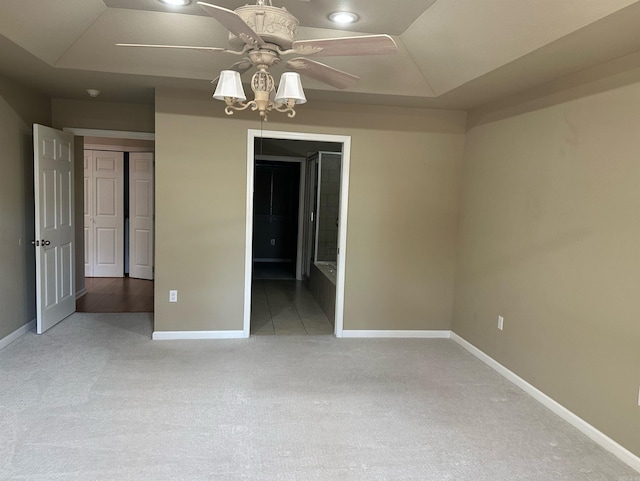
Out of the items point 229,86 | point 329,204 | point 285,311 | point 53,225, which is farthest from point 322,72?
point 329,204

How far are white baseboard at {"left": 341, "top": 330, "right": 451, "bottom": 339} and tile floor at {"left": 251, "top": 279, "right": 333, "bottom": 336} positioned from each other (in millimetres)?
262

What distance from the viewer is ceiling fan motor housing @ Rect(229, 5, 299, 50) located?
1.97 metres

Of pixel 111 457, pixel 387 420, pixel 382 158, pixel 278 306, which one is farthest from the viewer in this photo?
pixel 278 306

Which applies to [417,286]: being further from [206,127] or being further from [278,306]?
[206,127]

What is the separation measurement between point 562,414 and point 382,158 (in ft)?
8.57

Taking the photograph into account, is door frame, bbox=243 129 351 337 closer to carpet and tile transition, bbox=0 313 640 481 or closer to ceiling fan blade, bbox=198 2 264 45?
carpet and tile transition, bbox=0 313 640 481

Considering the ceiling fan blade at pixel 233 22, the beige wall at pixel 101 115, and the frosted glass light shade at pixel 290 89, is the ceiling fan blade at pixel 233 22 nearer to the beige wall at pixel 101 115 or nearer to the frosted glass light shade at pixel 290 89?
the frosted glass light shade at pixel 290 89

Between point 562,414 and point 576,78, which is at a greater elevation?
point 576,78

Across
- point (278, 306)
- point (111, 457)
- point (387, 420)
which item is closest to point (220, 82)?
point (111, 457)

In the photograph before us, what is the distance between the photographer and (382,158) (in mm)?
4473

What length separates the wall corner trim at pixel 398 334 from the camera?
4.62 metres

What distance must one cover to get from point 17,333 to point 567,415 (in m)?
4.53

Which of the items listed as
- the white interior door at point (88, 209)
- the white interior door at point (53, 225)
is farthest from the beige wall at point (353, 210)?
the white interior door at point (88, 209)

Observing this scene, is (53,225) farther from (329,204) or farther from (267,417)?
(329,204)
